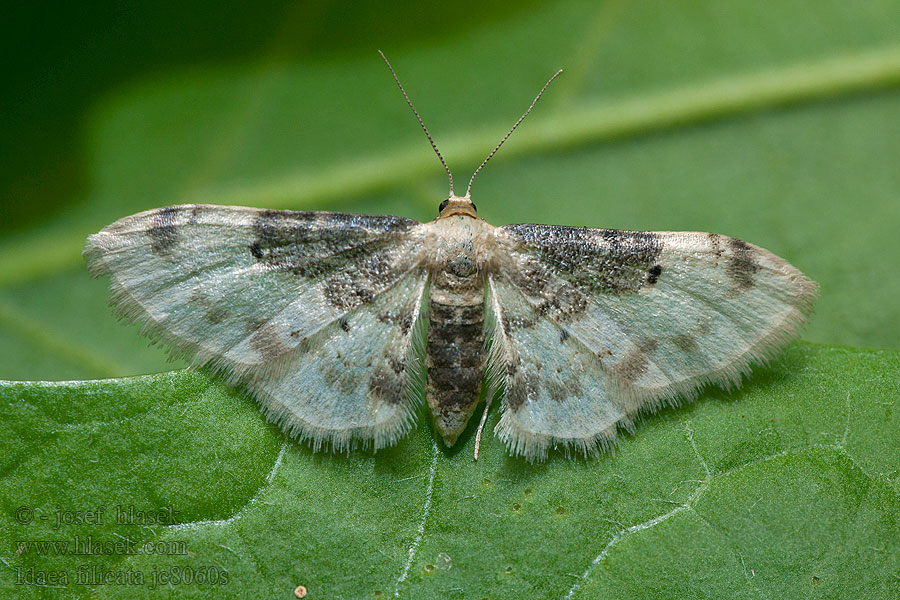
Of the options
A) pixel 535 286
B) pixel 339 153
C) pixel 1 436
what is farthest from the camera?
pixel 339 153

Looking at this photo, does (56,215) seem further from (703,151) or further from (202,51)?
(703,151)

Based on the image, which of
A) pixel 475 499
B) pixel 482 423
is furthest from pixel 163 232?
pixel 475 499

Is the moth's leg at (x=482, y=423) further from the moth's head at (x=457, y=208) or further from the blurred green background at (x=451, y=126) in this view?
the blurred green background at (x=451, y=126)

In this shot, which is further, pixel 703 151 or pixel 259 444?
pixel 703 151

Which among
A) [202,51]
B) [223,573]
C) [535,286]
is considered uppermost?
[202,51]

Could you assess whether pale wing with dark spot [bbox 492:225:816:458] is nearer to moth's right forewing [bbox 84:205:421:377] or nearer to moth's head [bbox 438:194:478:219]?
moth's head [bbox 438:194:478:219]

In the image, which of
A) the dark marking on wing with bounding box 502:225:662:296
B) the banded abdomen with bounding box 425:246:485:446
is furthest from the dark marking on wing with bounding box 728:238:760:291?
the banded abdomen with bounding box 425:246:485:446

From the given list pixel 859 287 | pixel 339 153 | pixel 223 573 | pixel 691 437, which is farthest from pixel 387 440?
pixel 859 287

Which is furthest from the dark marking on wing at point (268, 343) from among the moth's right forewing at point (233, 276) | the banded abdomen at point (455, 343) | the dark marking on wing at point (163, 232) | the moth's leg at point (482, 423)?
the moth's leg at point (482, 423)
